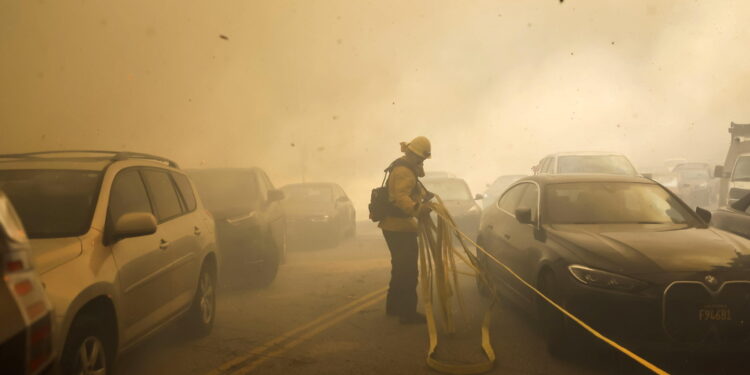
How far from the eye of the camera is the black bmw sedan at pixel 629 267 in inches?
208

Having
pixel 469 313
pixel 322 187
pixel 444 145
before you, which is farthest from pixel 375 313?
pixel 444 145

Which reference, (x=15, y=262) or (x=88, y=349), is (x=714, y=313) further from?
(x=15, y=262)

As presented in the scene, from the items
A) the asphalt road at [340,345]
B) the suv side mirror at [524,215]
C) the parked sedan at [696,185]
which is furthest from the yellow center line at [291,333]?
the parked sedan at [696,185]

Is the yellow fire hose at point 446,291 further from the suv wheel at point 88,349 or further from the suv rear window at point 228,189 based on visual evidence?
the suv rear window at point 228,189

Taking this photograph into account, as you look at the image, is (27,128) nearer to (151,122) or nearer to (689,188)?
Answer: (151,122)

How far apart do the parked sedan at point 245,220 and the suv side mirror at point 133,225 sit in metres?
4.02

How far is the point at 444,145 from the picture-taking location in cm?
7225

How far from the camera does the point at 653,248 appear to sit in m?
5.86

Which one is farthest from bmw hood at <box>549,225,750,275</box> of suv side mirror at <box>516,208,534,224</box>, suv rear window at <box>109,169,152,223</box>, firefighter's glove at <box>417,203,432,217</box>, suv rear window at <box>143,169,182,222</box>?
suv rear window at <box>109,169,152,223</box>

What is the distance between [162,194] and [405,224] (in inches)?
99.4

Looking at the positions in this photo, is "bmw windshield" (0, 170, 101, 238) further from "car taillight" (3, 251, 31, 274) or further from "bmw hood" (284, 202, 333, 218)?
"bmw hood" (284, 202, 333, 218)

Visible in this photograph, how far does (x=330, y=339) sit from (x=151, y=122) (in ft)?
99.3

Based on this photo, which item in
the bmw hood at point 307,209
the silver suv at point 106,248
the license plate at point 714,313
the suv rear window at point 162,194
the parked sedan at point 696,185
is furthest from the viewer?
the parked sedan at point 696,185

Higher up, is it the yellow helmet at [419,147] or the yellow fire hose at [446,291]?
the yellow helmet at [419,147]
